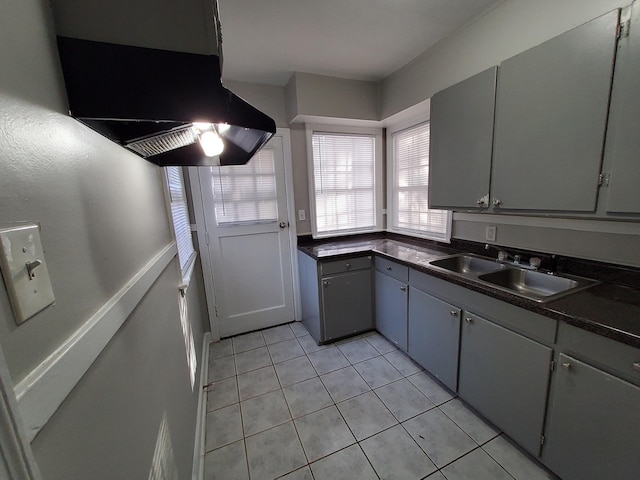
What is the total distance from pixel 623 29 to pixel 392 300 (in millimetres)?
2019

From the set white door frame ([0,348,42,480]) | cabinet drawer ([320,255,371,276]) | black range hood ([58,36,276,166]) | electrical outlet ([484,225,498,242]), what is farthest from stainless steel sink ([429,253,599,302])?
white door frame ([0,348,42,480])

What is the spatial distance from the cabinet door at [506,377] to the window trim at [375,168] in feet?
5.61

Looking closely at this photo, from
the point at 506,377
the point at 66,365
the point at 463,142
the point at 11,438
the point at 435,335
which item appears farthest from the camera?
the point at 435,335

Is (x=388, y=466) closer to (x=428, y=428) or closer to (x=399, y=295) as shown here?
(x=428, y=428)

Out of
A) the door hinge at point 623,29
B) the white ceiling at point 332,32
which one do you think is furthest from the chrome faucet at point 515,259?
the white ceiling at point 332,32

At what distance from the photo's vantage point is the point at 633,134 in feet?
3.61

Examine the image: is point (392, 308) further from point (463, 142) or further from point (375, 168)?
point (375, 168)

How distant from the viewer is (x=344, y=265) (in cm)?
252

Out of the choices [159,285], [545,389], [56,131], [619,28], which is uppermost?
[619,28]

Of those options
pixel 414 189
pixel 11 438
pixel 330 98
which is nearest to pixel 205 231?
pixel 330 98

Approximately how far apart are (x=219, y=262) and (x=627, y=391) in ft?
9.22

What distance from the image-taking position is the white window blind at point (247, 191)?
8.55 feet

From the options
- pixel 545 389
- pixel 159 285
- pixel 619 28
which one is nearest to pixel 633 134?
pixel 619 28

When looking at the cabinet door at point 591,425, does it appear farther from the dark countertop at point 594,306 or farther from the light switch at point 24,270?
the light switch at point 24,270
